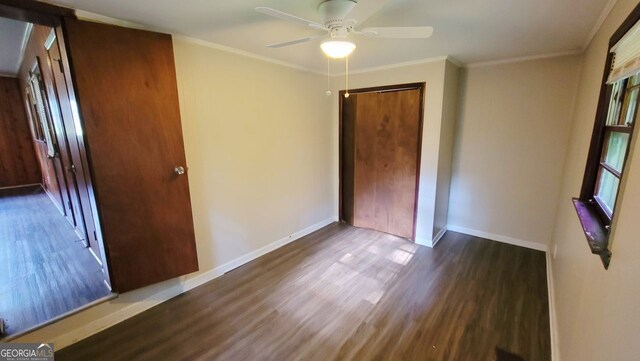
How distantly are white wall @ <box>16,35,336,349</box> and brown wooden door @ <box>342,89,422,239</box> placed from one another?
50cm

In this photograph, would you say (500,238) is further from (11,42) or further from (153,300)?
(11,42)

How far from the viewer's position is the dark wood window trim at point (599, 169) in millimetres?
1185

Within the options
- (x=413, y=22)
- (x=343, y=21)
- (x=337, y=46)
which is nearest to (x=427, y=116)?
(x=413, y=22)

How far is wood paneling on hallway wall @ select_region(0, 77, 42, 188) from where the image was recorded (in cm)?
504

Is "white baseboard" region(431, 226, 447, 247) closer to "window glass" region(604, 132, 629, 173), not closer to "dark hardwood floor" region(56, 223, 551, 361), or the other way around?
"dark hardwood floor" region(56, 223, 551, 361)

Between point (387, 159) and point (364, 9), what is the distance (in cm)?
226

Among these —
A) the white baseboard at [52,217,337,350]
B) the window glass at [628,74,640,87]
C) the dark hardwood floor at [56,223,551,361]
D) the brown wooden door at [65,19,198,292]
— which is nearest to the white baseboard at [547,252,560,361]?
the dark hardwood floor at [56,223,551,361]

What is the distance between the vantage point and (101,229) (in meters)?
1.80

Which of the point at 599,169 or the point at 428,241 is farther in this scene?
the point at 428,241

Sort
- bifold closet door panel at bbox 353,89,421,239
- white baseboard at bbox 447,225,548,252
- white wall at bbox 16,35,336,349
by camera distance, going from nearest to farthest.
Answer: white wall at bbox 16,35,336,349
white baseboard at bbox 447,225,548,252
bifold closet door panel at bbox 353,89,421,239

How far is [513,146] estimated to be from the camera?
3.00 metres

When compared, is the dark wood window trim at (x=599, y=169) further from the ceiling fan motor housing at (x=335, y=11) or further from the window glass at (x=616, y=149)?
the ceiling fan motor housing at (x=335, y=11)

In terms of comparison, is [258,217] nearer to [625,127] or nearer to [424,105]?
[424,105]

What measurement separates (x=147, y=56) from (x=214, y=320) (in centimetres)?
204
